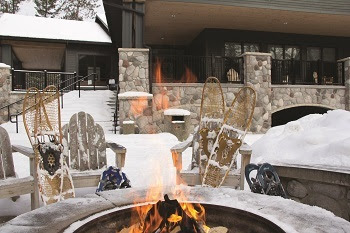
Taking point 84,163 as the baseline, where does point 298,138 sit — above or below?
above

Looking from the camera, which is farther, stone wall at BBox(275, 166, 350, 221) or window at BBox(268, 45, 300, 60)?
window at BBox(268, 45, 300, 60)

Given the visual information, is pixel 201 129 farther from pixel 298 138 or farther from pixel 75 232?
pixel 75 232

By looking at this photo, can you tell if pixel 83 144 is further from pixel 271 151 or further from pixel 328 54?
pixel 328 54

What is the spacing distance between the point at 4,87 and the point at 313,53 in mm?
15520

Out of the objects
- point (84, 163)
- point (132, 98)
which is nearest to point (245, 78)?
point (132, 98)

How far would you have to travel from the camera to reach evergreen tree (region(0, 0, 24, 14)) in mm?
35131

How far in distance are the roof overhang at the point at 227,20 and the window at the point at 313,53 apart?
895 mm

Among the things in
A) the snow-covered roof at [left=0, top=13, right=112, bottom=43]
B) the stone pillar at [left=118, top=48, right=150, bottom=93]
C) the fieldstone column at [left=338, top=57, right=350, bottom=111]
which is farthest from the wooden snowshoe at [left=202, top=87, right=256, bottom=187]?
the snow-covered roof at [left=0, top=13, right=112, bottom=43]

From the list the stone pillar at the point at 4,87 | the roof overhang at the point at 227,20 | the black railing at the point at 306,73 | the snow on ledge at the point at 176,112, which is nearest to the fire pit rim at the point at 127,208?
the snow on ledge at the point at 176,112

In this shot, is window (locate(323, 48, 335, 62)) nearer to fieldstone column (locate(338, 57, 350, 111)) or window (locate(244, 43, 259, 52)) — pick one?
fieldstone column (locate(338, 57, 350, 111))

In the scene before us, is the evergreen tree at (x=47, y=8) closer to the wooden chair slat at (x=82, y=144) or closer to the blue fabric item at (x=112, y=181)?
the wooden chair slat at (x=82, y=144)

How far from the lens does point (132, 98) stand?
9.82 metres

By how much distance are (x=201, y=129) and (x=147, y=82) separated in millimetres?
6586

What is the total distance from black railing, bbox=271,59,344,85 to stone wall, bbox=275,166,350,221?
34.0 ft
